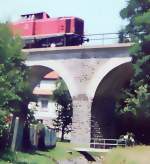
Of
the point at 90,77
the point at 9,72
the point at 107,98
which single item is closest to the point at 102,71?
the point at 90,77

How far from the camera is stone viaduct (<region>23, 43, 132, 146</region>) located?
2892 centimetres

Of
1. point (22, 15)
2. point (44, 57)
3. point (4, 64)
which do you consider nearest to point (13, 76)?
point (4, 64)

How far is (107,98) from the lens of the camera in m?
31.8

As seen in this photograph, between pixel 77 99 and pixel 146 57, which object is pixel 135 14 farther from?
pixel 77 99

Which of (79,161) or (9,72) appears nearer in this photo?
(9,72)

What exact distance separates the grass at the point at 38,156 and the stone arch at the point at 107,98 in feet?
14.0

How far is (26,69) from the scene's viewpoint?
76.0ft

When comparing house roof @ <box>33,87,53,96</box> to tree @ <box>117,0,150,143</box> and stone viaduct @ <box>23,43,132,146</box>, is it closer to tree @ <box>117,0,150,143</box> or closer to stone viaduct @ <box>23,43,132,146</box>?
stone viaduct @ <box>23,43,132,146</box>

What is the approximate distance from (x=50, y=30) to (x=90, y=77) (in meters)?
6.14

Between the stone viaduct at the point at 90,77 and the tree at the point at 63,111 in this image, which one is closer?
the stone viaduct at the point at 90,77

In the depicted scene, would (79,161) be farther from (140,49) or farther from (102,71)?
(140,49)

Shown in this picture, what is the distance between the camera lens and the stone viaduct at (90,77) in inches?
1139

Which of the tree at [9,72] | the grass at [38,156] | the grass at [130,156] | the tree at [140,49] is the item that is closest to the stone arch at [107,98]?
the tree at [140,49]

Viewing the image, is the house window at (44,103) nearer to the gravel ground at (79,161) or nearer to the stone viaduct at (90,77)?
the stone viaduct at (90,77)
